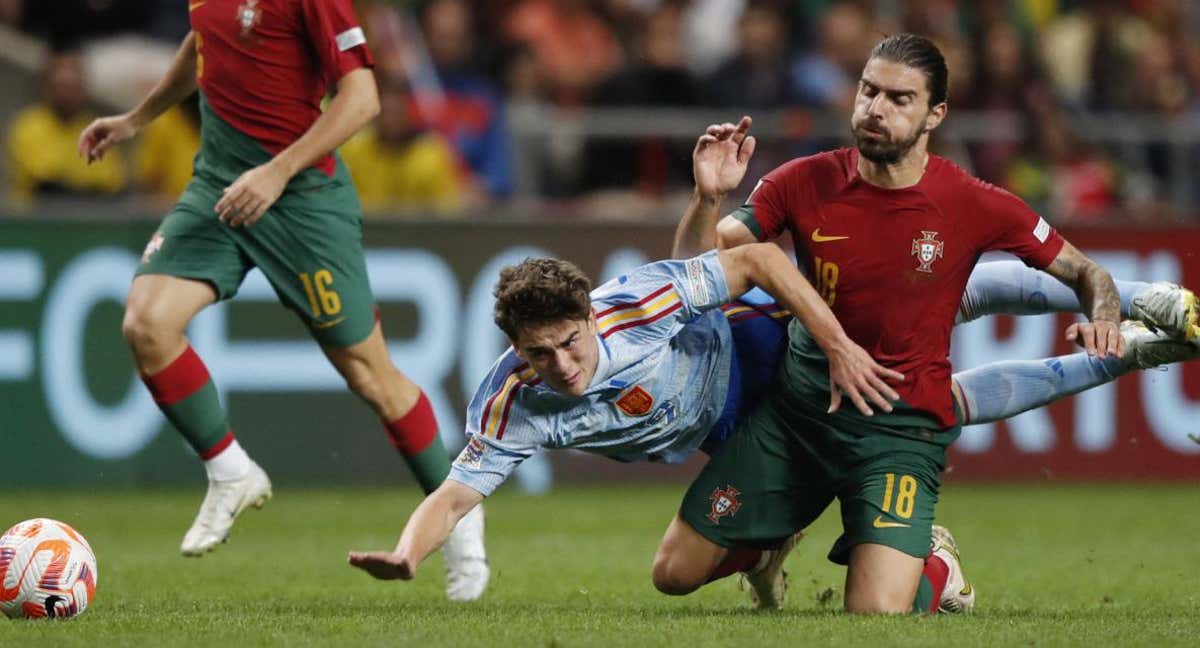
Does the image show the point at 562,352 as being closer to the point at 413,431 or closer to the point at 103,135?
the point at 413,431

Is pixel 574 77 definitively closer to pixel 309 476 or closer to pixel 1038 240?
pixel 309 476

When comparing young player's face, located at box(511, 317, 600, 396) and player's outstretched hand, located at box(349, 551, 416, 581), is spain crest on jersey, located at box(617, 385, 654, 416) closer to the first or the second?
young player's face, located at box(511, 317, 600, 396)

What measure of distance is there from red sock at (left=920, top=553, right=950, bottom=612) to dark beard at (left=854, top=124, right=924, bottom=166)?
1413mm

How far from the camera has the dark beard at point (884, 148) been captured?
6.56 metres

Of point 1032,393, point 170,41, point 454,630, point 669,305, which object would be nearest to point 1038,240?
point 1032,393

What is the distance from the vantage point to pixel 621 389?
654 centimetres

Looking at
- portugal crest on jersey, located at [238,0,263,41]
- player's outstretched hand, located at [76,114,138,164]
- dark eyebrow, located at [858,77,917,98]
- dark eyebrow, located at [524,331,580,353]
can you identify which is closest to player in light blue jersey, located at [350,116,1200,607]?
dark eyebrow, located at [524,331,580,353]

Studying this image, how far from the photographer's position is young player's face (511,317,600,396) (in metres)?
6.12

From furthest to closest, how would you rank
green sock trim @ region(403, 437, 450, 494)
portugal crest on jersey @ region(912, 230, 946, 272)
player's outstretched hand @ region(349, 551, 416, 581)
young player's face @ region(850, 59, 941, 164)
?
green sock trim @ region(403, 437, 450, 494), portugal crest on jersey @ region(912, 230, 946, 272), young player's face @ region(850, 59, 941, 164), player's outstretched hand @ region(349, 551, 416, 581)

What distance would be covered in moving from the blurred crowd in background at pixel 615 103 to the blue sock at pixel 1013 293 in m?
5.42

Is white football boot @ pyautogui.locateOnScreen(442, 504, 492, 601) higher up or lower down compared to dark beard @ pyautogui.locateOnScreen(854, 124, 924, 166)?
lower down

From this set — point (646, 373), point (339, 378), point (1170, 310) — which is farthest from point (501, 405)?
point (339, 378)

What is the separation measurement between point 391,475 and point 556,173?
2.58m

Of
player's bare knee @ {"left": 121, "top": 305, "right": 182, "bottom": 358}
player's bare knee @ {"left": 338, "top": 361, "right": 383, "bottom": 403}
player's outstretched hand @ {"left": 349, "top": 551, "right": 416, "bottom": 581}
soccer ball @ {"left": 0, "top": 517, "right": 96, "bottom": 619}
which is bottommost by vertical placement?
soccer ball @ {"left": 0, "top": 517, "right": 96, "bottom": 619}
